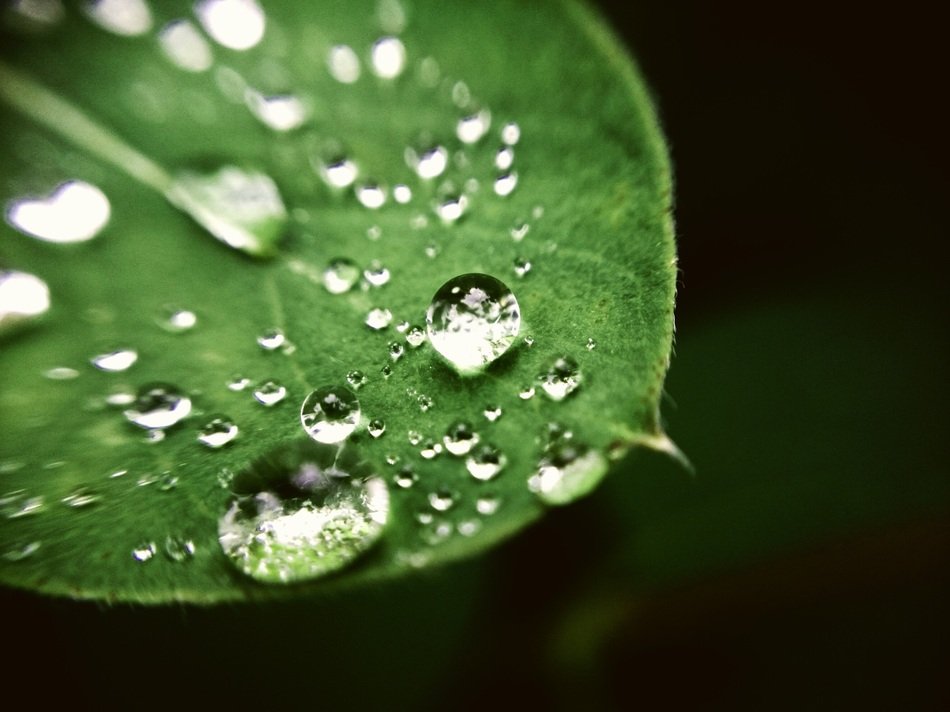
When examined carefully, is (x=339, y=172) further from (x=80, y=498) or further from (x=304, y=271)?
(x=80, y=498)

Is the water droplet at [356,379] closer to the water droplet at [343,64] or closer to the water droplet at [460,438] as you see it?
the water droplet at [460,438]

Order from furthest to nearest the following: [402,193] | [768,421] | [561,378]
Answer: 1. [768,421]
2. [402,193]
3. [561,378]

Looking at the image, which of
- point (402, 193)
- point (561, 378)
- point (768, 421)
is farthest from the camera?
point (768, 421)

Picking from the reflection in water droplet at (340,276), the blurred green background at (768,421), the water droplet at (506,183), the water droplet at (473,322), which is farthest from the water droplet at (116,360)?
the blurred green background at (768,421)

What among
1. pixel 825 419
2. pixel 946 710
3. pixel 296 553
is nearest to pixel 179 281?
pixel 296 553

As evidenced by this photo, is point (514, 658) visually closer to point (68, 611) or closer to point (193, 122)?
point (68, 611)

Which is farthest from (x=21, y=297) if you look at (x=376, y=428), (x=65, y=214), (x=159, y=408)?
(x=376, y=428)
